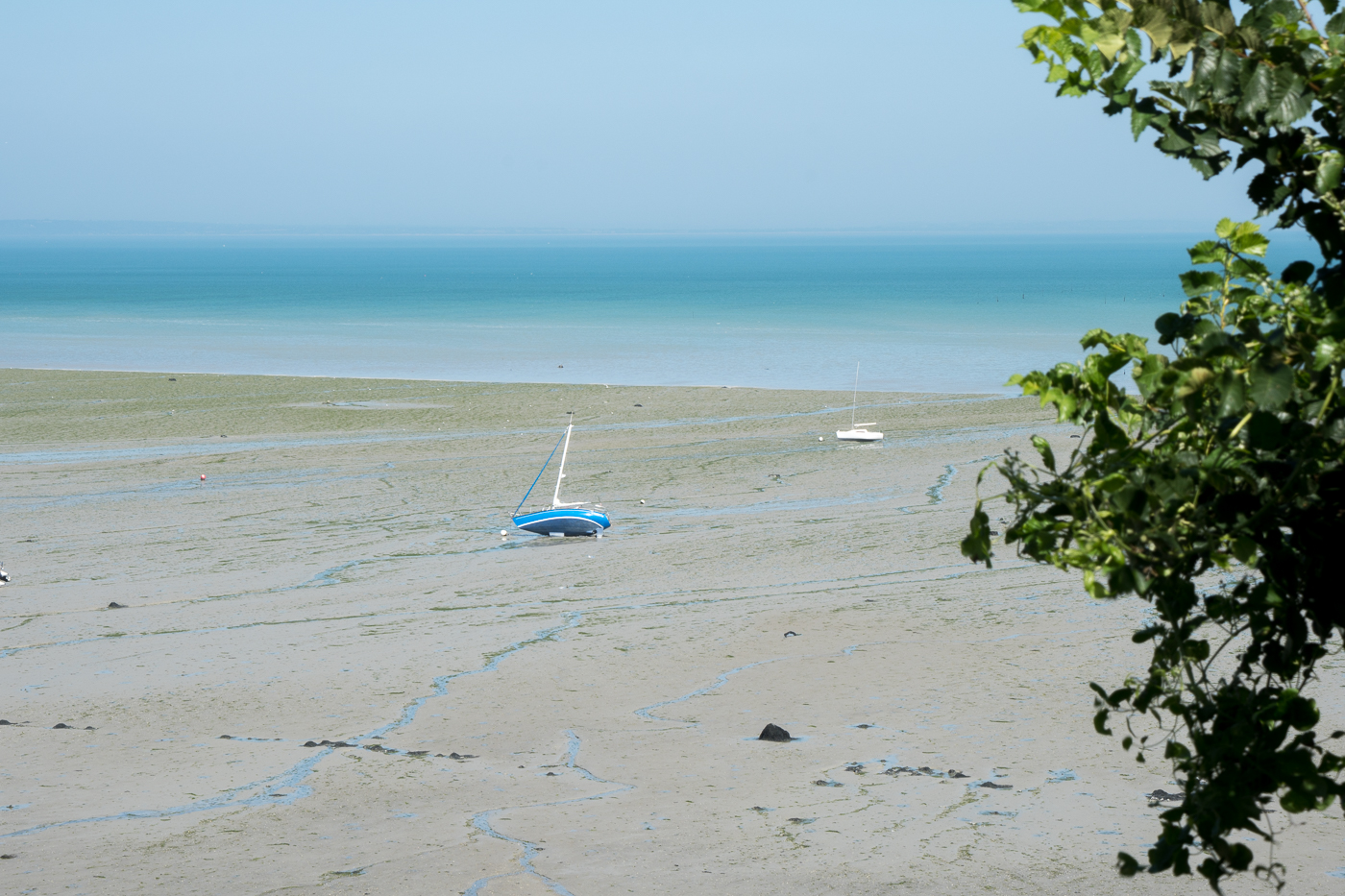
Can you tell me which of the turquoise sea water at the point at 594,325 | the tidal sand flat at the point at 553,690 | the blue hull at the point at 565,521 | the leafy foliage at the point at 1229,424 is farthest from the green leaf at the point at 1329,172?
the turquoise sea water at the point at 594,325

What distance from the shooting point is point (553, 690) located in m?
13.4

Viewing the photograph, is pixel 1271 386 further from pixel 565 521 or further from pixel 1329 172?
pixel 565 521

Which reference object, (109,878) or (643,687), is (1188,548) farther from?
(643,687)

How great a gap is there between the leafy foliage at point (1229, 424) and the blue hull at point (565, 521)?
18.7 m

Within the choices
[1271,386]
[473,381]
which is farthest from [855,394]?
[1271,386]

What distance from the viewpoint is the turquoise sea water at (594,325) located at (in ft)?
171

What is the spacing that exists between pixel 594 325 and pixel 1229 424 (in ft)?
246

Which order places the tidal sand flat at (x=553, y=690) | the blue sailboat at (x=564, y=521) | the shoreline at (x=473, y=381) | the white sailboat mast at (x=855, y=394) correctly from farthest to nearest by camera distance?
the shoreline at (x=473, y=381) < the white sailboat mast at (x=855, y=394) < the blue sailboat at (x=564, y=521) < the tidal sand flat at (x=553, y=690)

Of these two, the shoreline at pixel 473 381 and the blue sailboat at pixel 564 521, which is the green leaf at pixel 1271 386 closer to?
the blue sailboat at pixel 564 521

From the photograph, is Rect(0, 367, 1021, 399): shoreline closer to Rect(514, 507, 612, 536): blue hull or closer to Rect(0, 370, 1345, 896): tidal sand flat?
Rect(0, 370, 1345, 896): tidal sand flat

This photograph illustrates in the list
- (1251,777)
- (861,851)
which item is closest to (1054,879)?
(861,851)

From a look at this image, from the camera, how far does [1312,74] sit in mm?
2594

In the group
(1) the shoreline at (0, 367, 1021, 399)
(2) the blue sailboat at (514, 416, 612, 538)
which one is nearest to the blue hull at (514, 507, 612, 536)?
(2) the blue sailboat at (514, 416, 612, 538)

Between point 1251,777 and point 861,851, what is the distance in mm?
6668
